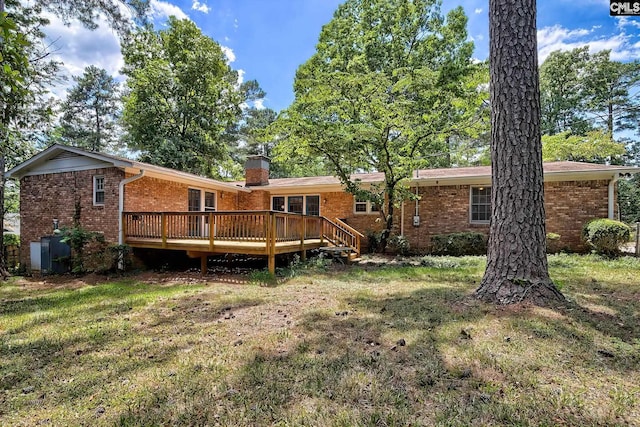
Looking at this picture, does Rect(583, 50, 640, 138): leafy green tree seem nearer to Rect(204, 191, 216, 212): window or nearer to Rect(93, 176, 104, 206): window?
Rect(204, 191, 216, 212): window

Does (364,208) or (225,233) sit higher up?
(364,208)

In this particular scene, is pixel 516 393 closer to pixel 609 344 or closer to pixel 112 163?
pixel 609 344

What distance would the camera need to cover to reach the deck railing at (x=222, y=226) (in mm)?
8039

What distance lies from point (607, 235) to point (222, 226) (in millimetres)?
11147

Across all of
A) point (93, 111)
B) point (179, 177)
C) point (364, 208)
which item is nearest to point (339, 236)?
point (364, 208)

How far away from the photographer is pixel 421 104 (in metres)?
9.72

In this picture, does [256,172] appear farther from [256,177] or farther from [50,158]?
[50,158]

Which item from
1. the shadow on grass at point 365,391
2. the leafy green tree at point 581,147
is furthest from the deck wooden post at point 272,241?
the leafy green tree at point 581,147

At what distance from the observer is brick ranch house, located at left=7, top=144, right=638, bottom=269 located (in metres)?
8.68

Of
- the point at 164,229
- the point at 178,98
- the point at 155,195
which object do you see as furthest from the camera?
the point at 178,98

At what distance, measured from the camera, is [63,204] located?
10.6 meters

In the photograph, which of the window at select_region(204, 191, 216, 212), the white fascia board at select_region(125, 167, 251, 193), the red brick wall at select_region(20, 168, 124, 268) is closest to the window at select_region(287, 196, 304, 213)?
the white fascia board at select_region(125, 167, 251, 193)

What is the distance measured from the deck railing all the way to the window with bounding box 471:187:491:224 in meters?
6.11

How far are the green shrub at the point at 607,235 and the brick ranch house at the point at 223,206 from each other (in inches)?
35.8
